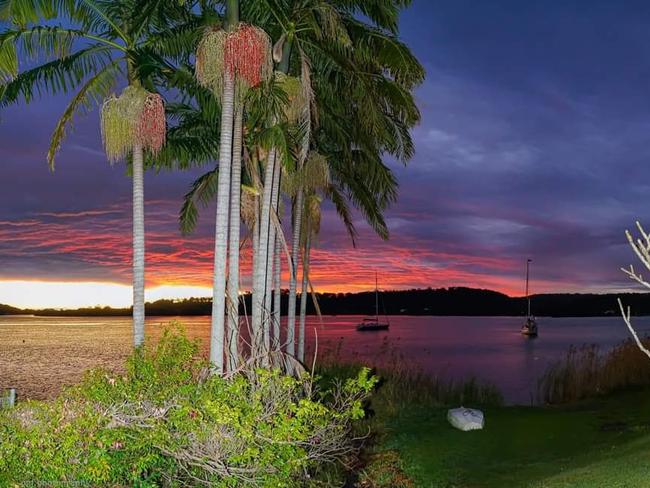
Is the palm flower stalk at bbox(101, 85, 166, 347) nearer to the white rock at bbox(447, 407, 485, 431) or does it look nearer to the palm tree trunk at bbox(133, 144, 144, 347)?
the palm tree trunk at bbox(133, 144, 144, 347)

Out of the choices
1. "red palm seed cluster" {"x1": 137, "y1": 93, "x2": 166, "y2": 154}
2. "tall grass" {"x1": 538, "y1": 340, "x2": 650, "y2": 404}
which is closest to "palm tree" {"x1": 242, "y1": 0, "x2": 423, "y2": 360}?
"red palm seed cluster" {"x1": 137, "y1": 93, "x2": 166, "y2": 154}

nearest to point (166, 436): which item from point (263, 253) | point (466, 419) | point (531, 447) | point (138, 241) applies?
point (138, 241)

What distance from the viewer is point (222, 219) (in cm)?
1258

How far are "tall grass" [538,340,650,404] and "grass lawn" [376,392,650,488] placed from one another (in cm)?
276

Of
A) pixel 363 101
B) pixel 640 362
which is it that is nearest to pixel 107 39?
pixel 363 101

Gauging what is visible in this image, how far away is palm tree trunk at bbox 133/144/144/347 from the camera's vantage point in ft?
43.8

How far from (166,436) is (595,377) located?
15.3 metres

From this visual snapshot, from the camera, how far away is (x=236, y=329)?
12781 millimetres

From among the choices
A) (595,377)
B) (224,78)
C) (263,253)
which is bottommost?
(595,377)

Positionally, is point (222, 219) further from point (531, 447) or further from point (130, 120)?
point (531, 447)

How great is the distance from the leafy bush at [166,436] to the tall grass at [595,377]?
1279cm

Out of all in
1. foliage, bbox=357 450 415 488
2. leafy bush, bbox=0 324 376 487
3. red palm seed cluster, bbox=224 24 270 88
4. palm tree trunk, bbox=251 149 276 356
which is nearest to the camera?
leafy bush, bbox=0 324 376 487

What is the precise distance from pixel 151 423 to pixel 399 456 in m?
5.38

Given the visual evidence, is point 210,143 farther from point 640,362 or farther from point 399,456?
point 640,362
